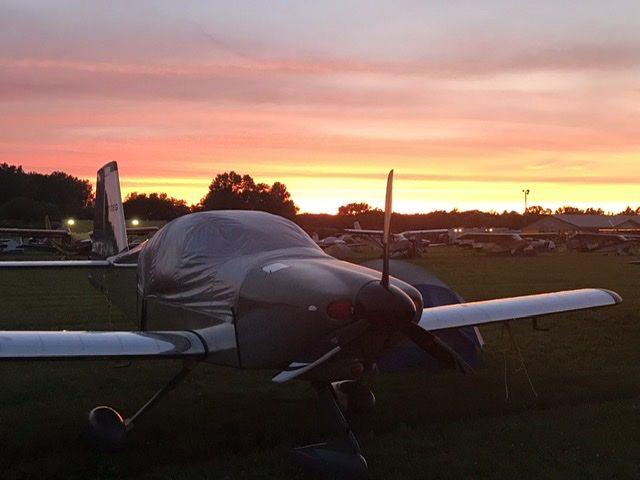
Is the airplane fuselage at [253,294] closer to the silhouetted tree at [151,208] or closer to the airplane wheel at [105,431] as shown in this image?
the airplane wheel at [105,431]

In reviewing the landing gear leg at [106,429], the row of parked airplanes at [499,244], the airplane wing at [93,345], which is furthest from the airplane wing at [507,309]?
the row of parked airplanes at [499,244]

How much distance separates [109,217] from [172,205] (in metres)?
58.0

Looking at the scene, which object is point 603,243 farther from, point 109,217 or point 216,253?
point 216,253

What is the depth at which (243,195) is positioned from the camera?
51938mm

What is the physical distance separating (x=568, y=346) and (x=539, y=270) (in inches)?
845

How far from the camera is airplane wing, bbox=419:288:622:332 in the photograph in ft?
23.1

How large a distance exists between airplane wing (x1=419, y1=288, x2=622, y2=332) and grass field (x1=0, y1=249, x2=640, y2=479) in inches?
37.4

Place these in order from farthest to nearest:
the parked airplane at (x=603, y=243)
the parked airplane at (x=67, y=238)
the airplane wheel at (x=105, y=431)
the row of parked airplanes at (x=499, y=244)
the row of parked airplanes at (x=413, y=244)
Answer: the parked airplane at (x=603, y=243), the row of parked airplanes at (x=499, y=244), the row of parked airplanes at (x=413, y=244), the parked airplane at (x=67, y=238), the airplane wheel at (x=105, y=431)

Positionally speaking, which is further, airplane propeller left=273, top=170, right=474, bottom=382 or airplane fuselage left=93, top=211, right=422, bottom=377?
airplane fuselage left=93, top=211, right=422, bottom=377

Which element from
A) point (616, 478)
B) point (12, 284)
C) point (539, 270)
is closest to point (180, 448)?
point (616, 478)

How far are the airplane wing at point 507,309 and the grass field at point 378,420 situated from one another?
37.4 inches

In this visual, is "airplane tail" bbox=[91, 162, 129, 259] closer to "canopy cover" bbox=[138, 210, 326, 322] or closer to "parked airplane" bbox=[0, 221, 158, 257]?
"canopy cover" bbox=[138, 210, 326, 322]

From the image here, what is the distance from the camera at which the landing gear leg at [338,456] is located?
5.23 m

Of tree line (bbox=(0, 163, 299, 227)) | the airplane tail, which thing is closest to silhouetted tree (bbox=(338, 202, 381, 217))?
tree line (bbox=(0, 163, 299, 227))
